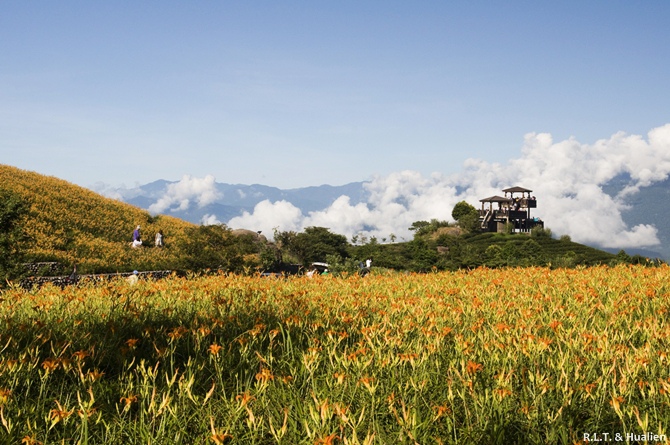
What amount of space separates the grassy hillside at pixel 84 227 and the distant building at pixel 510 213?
47.9 metres

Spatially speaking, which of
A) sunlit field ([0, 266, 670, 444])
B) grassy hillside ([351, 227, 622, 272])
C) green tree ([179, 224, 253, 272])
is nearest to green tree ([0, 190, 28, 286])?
green tree ([179, 224, 253, 272])

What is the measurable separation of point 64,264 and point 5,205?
714 centimetres

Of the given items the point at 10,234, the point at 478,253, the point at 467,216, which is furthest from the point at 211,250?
the point at 467,216

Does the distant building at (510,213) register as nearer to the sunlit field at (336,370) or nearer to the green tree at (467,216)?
the green tree at (467,216)

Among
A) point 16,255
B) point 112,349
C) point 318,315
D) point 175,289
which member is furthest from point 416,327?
point 16,255

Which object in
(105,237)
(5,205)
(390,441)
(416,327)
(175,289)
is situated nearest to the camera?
(390,441)

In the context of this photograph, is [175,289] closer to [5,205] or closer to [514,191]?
[5,205]

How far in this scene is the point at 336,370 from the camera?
154 inches

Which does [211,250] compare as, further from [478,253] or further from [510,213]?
[510,213]

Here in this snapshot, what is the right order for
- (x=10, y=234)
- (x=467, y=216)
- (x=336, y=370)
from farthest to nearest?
(x=467, y=216) < (x=10, y=234) < (x=336, y=370)

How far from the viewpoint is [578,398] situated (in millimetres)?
3305

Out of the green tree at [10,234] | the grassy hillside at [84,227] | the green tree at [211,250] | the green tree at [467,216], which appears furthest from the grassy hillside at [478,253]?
the grassy hillside at [84,227]

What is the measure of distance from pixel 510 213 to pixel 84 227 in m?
57.2

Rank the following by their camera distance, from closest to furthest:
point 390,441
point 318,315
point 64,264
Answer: point 390,441 → point 318,315 → point 64,264
